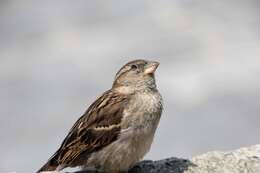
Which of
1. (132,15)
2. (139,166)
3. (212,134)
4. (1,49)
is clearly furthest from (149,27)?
(139,166)

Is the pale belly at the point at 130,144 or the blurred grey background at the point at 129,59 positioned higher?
the blurred grey background at the point at 129,59

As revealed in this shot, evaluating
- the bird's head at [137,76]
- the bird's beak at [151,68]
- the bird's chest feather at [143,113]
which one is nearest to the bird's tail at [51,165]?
the bird's chest feather at [143,113]

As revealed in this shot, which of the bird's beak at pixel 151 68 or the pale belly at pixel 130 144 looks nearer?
the pale belly at pixel 130 144

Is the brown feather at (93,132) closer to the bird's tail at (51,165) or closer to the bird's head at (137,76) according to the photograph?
the bird's tail at (51,165)

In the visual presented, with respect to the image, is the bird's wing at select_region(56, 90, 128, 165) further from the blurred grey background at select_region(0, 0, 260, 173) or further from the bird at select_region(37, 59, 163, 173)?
the blurred grey background at select_region(0, 0, 260, 173)

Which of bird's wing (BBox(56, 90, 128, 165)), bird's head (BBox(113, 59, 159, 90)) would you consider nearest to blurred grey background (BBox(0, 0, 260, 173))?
bird's head (BBox(113, 59, 159, 90))

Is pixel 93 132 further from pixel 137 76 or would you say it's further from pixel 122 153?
pixel 137 76

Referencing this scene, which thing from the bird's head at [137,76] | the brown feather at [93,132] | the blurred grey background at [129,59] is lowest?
the brown feather at [93,132]

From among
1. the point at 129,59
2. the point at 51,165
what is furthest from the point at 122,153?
the point at 129,59
